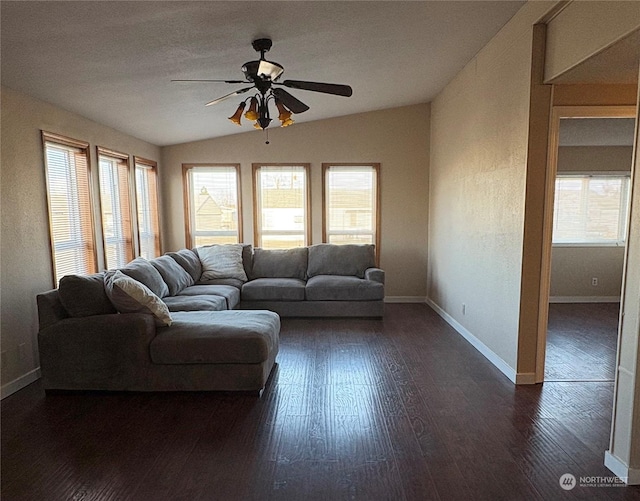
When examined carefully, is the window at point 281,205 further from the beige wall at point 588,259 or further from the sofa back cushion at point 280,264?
the beige wall at point 588,259

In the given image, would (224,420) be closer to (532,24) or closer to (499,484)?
(499,484)

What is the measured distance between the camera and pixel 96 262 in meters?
4.29

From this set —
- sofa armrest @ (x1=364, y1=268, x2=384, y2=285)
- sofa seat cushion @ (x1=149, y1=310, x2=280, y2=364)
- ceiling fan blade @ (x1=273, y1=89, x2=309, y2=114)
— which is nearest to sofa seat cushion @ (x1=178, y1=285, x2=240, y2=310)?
sofa seat cushion @ (x1=149, y1=310, x2=280, y2=364)

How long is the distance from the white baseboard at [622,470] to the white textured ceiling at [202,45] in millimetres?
3088

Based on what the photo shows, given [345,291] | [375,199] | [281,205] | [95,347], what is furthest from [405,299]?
[95,347]

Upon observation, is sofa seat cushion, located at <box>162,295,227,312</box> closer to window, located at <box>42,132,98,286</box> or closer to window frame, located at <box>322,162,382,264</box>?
window, located at <box>42,132,98,286</box>

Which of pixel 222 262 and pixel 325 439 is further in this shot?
pixel 222 262

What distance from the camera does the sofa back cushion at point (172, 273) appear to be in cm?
455

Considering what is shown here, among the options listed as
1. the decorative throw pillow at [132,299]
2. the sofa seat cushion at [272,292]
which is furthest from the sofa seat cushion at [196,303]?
the decorative throw pillow at [132,299]

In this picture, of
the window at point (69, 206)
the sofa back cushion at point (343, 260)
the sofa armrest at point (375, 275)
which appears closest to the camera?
the window at point (69, 206)

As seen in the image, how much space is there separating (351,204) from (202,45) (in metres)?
3.66

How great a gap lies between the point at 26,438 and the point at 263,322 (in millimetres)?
1751

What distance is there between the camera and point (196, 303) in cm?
412

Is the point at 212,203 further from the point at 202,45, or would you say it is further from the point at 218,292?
the point at 202,45
